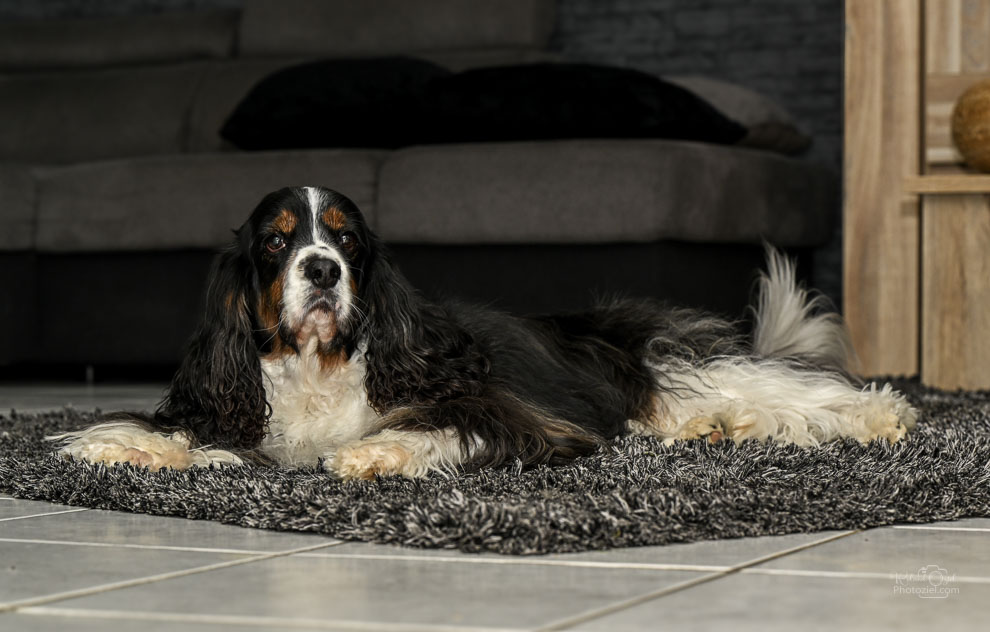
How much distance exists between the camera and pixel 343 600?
1.44 meters

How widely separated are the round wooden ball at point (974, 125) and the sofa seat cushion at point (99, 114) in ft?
11.1

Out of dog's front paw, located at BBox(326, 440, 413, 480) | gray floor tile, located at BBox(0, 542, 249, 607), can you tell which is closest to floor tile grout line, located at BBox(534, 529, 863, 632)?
gray floor tile, located at BBox(0, 542, 249, 607)

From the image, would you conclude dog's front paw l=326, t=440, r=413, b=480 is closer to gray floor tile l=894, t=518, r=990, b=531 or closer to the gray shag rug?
the gray shag rug

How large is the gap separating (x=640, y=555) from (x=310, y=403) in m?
1.05

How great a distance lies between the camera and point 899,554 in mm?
1729

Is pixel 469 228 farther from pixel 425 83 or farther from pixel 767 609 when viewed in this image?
pixel 767 609

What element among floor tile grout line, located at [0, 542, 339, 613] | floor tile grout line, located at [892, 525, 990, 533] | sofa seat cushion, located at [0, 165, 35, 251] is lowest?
floor tile grout line, located at [0, 542, 339, 613]

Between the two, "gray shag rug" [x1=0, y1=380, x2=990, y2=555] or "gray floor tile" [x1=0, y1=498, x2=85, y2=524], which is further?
"gray floor tile" [x1=0, y1=498, x2=85, y2=524]

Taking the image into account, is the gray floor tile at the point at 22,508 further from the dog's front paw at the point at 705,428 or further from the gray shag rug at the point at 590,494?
the dog's front paw at the point at 705,428

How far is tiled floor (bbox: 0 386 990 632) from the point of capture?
134 centimetres

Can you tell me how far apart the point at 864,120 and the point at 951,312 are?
67cm

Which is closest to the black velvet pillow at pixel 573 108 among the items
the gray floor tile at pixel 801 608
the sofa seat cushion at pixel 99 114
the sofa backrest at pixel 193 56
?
the sofa backrest at pixel 193 56

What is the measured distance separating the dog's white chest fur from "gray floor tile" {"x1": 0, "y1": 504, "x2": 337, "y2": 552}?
21.3 inches

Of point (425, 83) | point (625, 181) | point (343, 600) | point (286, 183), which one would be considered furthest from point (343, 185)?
point (343, 600)
